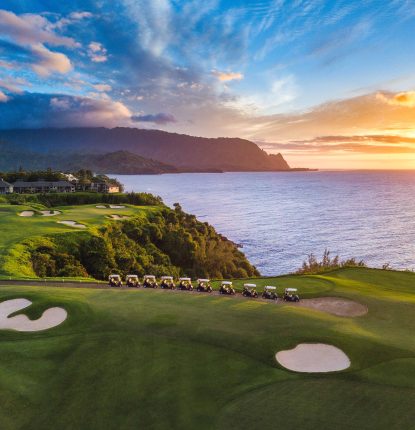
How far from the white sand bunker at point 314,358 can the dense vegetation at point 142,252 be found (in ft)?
90.2

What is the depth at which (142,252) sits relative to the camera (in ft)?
182

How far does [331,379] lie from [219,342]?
561 cm

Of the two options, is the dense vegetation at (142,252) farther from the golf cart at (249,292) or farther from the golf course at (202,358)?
the golf cart at (249,292)

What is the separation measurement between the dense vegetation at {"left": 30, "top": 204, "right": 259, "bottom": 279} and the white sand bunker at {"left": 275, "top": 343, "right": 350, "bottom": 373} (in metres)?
27.5

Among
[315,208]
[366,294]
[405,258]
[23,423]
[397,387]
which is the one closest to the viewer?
[23,423]

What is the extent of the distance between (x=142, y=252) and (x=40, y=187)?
85.1 m

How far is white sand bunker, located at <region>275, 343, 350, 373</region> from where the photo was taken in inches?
663

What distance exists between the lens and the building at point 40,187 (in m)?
121

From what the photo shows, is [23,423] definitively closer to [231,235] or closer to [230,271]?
[230,271]

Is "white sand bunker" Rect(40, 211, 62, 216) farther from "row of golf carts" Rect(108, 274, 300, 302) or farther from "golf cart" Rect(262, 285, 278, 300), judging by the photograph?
"golf cart" Rect(262, 285, 278, 300)

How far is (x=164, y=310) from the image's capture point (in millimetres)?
22797

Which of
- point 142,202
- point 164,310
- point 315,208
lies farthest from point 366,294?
point 315,208

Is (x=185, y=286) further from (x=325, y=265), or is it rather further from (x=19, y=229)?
(x=325, y=265)

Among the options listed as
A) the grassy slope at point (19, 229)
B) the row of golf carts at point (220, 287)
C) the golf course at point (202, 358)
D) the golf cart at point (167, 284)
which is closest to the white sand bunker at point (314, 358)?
the golf course at point (202, 358)
